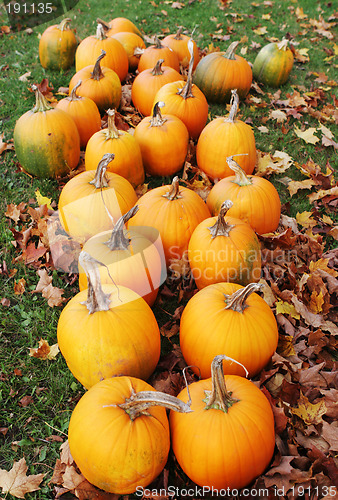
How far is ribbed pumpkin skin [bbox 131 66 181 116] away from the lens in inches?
190

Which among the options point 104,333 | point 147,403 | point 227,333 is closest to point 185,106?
point 227,333

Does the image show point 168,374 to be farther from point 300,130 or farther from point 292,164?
point 300,130

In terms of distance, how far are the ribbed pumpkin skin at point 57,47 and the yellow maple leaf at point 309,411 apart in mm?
5586

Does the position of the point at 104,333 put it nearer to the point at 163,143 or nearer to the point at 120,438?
the point at 120,438

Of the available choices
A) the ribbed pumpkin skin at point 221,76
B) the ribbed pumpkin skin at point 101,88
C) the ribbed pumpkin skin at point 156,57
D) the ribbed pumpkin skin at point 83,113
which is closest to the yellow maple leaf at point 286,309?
the ribbed pumpkin skin at point 83,113

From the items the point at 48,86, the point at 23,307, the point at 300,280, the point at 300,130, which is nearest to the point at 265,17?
the point at 300,130

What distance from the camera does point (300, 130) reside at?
5062mm

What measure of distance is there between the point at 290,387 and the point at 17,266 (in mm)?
2295

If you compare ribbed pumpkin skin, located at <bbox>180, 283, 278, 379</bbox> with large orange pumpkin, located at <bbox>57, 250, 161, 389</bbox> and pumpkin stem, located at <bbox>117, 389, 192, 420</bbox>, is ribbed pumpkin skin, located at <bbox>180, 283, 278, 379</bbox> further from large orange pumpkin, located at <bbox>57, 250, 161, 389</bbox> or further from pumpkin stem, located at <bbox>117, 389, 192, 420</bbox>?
pumpkin stem, located at <bbox>117, 389, 192, 420</bbox>

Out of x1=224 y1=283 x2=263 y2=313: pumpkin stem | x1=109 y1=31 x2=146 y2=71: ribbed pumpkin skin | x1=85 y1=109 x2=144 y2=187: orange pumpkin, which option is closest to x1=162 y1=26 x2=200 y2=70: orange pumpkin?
x1=109 y1=31 x2=146 y2=71: ribbed pumpkin skin

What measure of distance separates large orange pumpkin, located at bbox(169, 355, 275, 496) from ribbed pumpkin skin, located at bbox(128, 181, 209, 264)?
4.29 ft

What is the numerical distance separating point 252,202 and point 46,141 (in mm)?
2010

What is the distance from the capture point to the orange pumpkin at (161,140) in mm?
3891

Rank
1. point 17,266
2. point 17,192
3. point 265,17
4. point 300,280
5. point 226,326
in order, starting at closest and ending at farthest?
point 226,326 → point 300,280 → point 17,266 → point 17,192 → point 265,17
